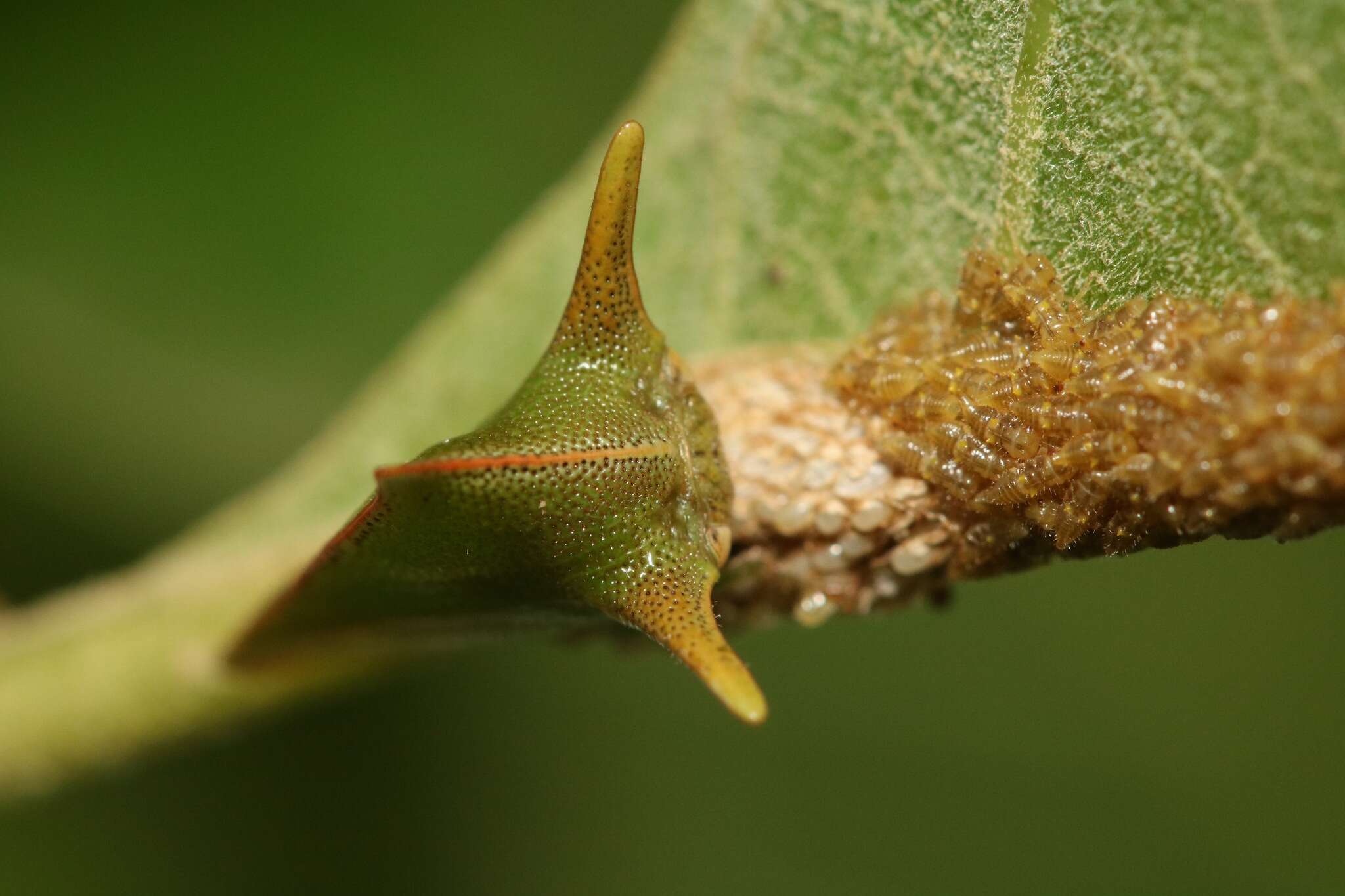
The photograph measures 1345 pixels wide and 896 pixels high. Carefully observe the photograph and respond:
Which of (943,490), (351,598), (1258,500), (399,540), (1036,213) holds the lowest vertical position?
(351,598)

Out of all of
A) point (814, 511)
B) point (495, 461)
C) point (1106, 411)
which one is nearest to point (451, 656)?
point (814, 511)

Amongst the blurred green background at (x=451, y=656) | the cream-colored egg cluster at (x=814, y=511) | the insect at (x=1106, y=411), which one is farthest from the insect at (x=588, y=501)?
the blurred green background at (x=451, y=656)

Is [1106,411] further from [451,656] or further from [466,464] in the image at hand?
[451,656]

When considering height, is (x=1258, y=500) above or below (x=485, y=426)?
above

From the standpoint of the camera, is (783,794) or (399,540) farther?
(783,794)

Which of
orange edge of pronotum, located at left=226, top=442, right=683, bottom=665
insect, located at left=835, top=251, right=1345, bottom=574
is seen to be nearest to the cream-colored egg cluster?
insect, located at left=835, top=251, right=1345, bottom=574

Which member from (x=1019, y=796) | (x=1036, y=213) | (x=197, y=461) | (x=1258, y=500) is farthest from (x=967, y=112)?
(x=197, y=461)

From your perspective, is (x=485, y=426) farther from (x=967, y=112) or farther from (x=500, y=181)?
(x=500, y=181)

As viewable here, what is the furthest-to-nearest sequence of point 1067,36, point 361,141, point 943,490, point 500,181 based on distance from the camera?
point 500,181, point 361,141, point 943,490, point 1067,36
